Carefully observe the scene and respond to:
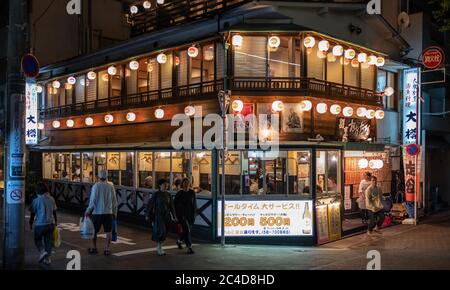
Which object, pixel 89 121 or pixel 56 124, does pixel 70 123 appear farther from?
pixel 89 121

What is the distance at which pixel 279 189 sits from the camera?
15.4m

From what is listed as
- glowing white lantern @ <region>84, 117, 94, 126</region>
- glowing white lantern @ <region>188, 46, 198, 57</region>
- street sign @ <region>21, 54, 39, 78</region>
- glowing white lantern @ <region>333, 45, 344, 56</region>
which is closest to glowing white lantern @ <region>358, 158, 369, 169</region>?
glowing white lantern @ <region>333, 45, 344, 56</region>

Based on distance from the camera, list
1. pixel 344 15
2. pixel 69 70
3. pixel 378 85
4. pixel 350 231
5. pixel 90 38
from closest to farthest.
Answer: pixel 350 231
pixel 344 15
pixel 378 85
pixel 69 70
pixel 90 38

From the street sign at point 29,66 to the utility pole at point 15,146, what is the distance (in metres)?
0.20

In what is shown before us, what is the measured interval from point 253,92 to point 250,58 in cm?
135

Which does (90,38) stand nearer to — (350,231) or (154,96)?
(154,96)

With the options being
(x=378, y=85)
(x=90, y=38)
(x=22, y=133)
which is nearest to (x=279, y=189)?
(x=22, y=133)

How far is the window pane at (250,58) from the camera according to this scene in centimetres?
1719

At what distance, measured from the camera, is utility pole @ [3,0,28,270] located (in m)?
10.8

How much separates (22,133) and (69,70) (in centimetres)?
1656

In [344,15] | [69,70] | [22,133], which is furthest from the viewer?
[69,70]

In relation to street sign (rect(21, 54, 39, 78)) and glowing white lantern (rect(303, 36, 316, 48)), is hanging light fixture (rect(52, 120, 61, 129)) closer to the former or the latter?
glowing white lantern (rect(303, 36, 316, 48))

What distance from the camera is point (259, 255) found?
13.3 m

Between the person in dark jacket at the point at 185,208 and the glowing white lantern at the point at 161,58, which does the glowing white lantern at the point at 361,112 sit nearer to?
the glowing white lantern at the point at 161,58
